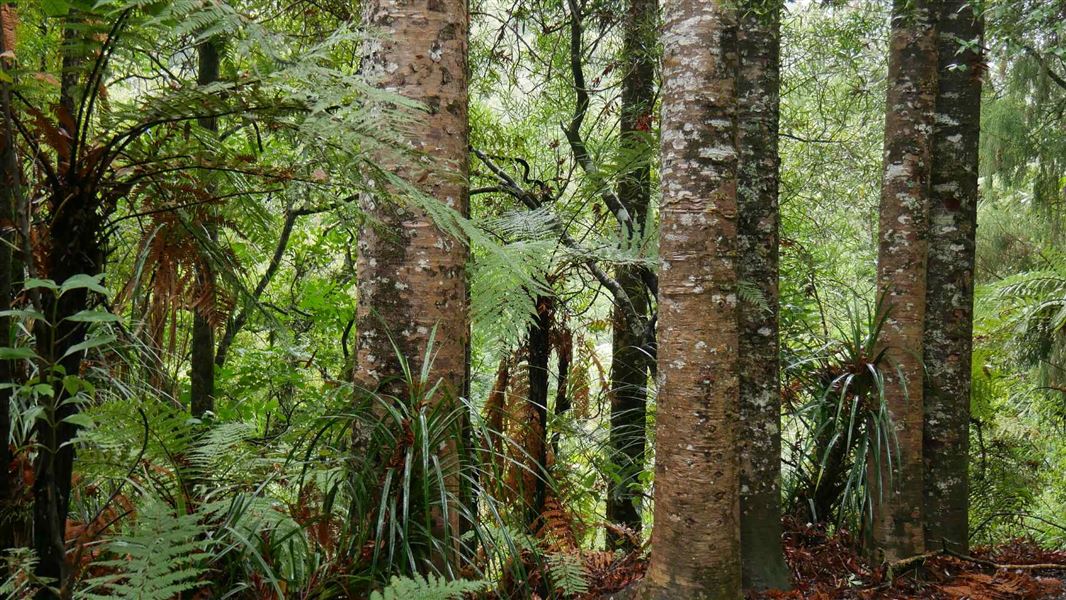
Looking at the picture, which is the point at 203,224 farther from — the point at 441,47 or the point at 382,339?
the point at 441,47

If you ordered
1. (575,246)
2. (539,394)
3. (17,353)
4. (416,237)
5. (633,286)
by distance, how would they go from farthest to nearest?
(633,286) < (575,246) < (539,394) < (416,237) < (17,353)

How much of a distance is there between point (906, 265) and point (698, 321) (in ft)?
6.66

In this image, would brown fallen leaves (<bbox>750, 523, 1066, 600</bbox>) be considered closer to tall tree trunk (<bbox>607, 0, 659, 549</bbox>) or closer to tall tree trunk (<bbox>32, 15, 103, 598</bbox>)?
tall tree trunk (<bbox>607, 0, 659, 549</bbox>)

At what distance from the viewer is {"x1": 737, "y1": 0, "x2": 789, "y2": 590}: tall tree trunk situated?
379 centimetres

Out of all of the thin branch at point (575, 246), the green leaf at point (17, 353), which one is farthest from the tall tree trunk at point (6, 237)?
the thin branch at point (575, 246)

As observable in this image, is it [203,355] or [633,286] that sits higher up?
[633,286]

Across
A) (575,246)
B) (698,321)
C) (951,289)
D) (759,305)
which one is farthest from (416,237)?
(951,289)

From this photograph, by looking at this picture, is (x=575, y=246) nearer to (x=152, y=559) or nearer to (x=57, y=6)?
(x=152, y=559)

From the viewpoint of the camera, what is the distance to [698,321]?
298 centimetres

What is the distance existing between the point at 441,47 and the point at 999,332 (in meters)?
8.32

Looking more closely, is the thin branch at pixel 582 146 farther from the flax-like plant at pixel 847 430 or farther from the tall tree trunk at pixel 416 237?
the tall tree trunk at pixel 416 237

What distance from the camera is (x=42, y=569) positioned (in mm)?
1418

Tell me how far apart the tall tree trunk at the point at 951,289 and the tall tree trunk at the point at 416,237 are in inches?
135

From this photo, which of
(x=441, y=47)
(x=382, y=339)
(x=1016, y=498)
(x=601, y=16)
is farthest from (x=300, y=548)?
(x=1016, y=498)
